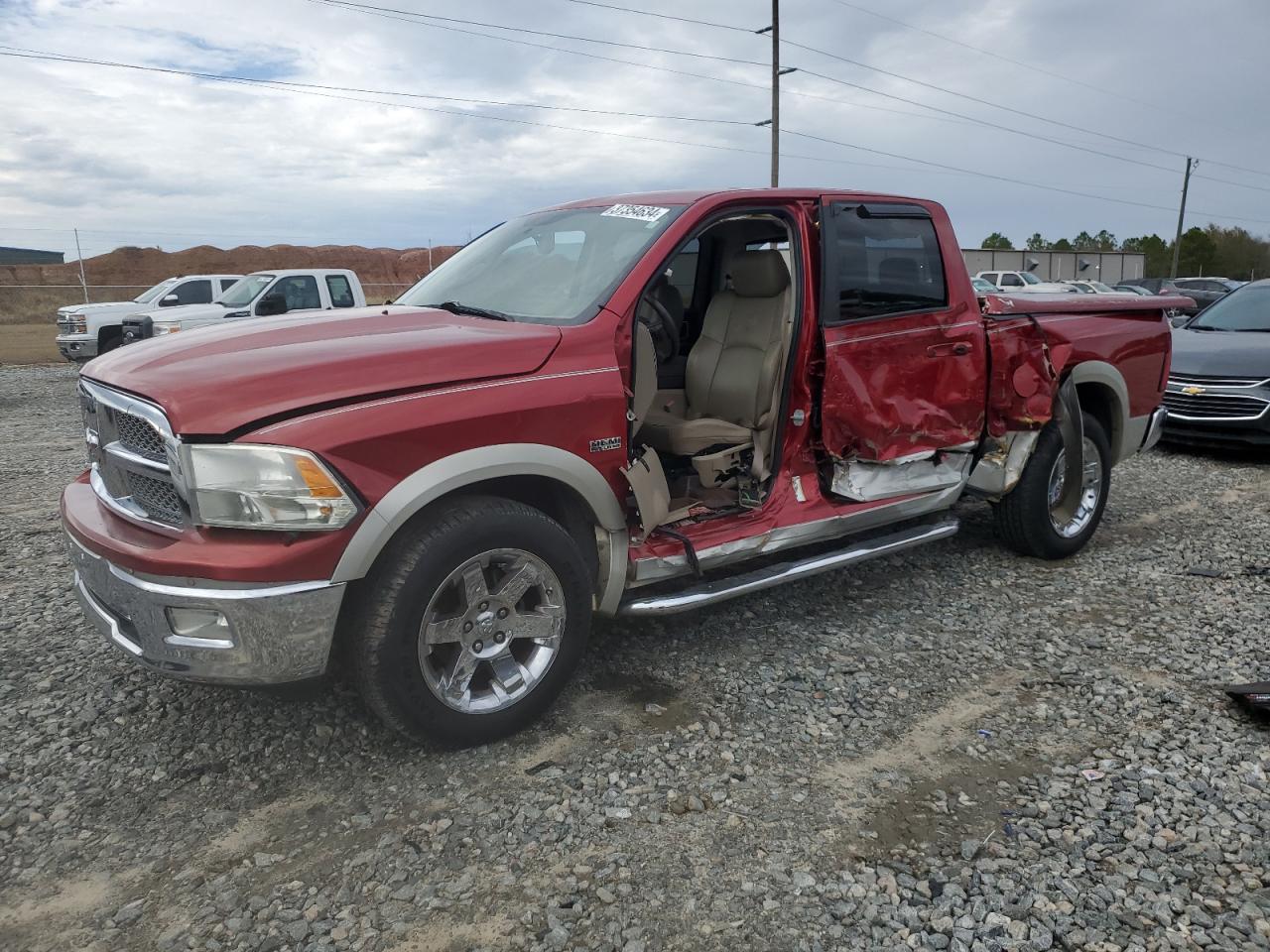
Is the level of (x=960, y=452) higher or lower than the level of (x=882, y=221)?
lower

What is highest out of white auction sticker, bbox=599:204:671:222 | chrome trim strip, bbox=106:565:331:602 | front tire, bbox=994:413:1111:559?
white auction sticker, bbox=599:204:671:222

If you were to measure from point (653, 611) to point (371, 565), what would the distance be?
3.64 ft

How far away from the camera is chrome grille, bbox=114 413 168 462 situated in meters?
2.87

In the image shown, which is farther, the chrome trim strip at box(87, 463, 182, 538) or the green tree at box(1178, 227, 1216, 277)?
the green tree at box(1178, 227, 1216, 277)

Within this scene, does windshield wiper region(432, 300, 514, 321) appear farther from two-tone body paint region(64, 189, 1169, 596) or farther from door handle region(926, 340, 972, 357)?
door handle region(926, 340, 972, 357)

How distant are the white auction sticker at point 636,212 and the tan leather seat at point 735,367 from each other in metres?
0.74

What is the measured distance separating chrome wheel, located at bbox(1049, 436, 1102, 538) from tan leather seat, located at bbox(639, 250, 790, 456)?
2.12m

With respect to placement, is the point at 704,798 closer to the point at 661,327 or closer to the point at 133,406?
the point at 133,406

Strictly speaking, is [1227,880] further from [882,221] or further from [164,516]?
[164,516]

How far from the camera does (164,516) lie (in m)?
2.91

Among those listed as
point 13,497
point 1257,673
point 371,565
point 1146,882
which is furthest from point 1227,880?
point 13,497

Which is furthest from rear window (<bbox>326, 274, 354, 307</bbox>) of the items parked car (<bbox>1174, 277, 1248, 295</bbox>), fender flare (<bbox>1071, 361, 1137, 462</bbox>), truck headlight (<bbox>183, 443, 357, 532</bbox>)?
parked car (<bbox>1174, 277, 1248, 295</bbox>)

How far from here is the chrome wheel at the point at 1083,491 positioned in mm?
5332

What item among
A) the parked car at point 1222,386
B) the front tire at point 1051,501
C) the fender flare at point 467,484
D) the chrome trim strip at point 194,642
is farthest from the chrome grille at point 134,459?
the parked car at point 1222,386
